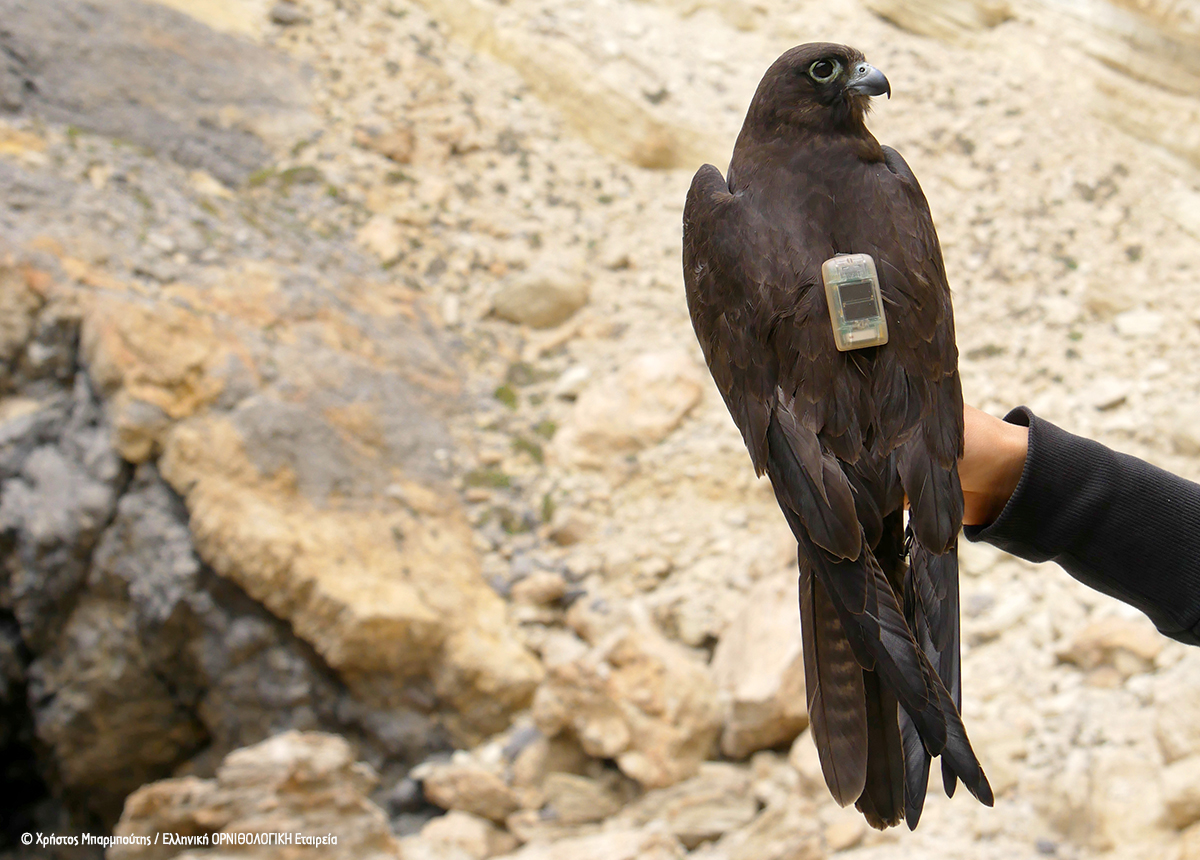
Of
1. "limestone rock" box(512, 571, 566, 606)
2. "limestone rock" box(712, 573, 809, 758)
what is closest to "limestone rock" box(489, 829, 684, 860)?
"limestone rock" box(712, 573, 809, 758)

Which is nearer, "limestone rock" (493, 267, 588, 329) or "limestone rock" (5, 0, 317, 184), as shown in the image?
"limestone rock" (5, 0, 317, 184)

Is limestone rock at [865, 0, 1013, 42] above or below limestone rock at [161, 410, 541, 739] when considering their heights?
above

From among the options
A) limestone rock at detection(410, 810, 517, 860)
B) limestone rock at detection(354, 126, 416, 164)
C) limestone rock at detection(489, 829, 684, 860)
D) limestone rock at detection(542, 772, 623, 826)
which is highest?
limestone rock at detection(354, 126, 416, 164)

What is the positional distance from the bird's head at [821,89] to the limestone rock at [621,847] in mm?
2398

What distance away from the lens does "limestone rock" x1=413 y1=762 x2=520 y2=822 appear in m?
3.80

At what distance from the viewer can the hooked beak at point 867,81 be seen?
1815 mm

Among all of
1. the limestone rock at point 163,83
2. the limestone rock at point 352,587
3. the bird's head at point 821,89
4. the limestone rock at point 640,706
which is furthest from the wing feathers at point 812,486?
the limestone rock at point 163,83

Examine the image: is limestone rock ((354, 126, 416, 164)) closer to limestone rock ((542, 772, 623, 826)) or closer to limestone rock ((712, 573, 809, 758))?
limestone rock ((712, 573, 809, 758))

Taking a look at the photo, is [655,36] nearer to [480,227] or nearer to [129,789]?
[480,227]

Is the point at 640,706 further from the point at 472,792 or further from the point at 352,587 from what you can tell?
the point at 352,587

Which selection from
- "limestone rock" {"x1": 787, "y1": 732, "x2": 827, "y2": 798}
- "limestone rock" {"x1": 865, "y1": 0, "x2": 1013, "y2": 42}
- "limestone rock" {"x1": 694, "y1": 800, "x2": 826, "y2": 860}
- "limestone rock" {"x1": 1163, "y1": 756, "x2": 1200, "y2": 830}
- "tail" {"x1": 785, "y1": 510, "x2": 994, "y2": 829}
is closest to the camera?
"tail" {"x1": 785, "y1": 510, "x2": 994, "y2": 829}

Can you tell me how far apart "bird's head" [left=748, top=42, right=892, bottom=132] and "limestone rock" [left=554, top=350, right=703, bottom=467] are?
11.2 feet

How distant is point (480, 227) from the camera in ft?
21.0

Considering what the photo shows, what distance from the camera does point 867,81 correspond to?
183cm
